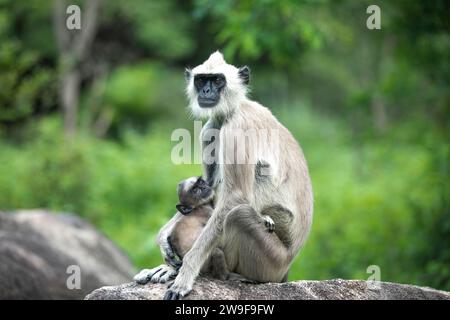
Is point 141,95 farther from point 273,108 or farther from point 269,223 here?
point 269,223

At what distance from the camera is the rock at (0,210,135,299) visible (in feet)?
27.4

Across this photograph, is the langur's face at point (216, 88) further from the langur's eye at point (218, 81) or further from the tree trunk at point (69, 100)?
the tree trunk at point (69, 100)

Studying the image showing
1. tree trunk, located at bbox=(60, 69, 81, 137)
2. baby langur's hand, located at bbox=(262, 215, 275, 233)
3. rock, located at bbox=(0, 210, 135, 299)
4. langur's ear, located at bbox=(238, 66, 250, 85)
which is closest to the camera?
baby langur's hand, located at bbox=(262, 215, 275, 233)

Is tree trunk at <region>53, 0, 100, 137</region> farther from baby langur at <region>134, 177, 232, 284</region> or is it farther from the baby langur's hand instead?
the baby langur's hand

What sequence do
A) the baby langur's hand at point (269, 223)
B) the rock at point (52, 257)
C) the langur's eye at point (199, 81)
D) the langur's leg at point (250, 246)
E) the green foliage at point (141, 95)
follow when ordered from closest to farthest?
the langur's leg at point (250, 246) → the baby langur's hand at point (269, 223) → the langur's eye at point (199, 81) → the rock at point (52, 257) → the green foliage at point (141, 95)

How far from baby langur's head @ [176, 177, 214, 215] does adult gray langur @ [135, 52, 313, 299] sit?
12 centimetres

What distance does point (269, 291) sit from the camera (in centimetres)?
590

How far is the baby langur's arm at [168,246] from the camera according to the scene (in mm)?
6275

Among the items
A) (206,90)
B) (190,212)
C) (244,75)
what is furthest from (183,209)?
(244,75)

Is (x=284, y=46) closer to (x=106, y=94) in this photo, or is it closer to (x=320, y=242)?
(x=320, y=242)

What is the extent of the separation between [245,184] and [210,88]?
3.29 ft

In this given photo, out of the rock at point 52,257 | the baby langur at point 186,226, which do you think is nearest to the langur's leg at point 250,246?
the baby langur at point 186,226

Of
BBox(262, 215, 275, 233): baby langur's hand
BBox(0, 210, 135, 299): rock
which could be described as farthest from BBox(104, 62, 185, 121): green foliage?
BBox(262, 215, 275, 233): baby langur's hand

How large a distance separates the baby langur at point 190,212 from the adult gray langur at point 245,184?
16cm
